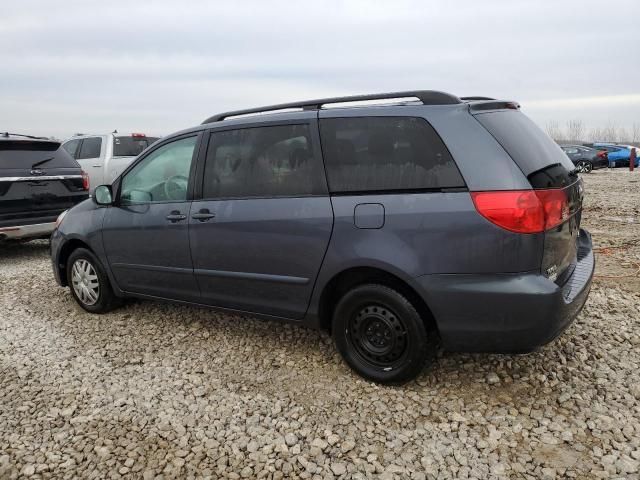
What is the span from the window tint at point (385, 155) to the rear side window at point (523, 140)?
1.01 ft

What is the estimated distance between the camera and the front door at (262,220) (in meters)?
3.21

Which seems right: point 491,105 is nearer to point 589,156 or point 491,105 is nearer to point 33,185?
point 33,185

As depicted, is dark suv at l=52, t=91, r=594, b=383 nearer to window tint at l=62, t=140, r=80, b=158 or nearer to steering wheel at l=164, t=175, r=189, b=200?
steering wheel at l=164, t=175, r=189, b=200

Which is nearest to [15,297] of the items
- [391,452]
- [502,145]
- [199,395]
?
[199,395]

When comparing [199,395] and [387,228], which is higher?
[387,228]

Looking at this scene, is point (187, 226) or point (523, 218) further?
point (187, 226)

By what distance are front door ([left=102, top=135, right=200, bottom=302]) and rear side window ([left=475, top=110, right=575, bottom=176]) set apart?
220 cm

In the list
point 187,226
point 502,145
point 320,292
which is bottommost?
point 320,292

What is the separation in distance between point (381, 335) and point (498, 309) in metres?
0.75

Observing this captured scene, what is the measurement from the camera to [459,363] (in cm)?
343

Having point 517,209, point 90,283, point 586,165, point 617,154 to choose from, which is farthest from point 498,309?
point 617,154

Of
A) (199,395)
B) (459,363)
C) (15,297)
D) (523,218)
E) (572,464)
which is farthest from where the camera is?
(15,297)

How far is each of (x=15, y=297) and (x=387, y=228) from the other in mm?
4339

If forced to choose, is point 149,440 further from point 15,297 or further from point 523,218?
point 15,297
